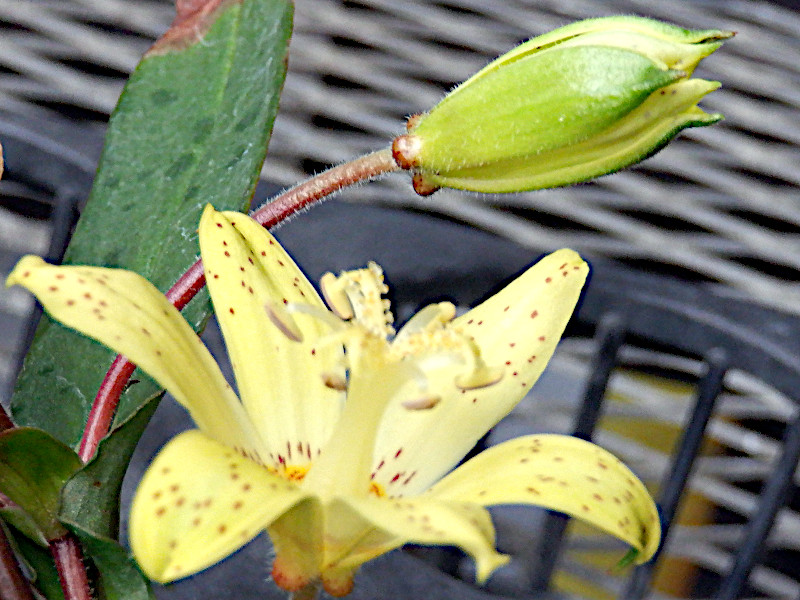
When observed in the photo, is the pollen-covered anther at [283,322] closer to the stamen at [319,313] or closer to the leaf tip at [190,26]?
the stamen at [319,313]

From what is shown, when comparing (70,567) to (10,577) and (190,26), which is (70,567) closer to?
(10,577)

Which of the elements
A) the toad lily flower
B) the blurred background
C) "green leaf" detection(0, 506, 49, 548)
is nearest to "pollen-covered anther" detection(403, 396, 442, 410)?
the toad lily flower

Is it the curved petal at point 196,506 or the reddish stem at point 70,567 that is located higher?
the curved petal at point 196,506

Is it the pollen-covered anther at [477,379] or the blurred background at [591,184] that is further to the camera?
the blurred background at [591,184]

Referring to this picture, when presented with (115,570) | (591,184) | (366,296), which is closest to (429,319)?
(366,296)

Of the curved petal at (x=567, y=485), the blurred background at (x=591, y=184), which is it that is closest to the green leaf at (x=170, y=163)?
the curved petal at (x=567, y=485)

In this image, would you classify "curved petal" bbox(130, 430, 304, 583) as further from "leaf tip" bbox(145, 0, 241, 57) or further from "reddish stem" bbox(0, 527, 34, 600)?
"leaf tip" bbox(145, 0, 241, 57)

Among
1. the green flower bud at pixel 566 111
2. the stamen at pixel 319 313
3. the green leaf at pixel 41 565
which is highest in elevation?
the green flower bud at pixel 566 111

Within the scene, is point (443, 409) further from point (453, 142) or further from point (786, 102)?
point (786, 102)
